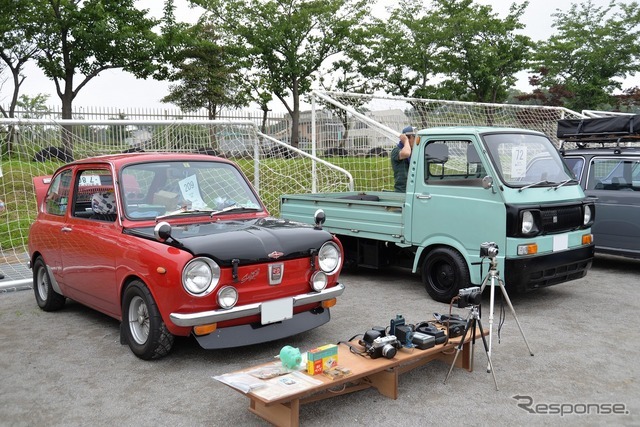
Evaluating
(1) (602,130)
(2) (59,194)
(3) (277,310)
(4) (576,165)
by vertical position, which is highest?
(1) (602,130)

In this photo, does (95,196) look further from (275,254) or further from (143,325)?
(275,254)

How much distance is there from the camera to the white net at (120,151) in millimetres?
8945

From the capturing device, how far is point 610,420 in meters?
3.70

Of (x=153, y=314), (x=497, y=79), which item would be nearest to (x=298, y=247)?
(x=153, y=314)

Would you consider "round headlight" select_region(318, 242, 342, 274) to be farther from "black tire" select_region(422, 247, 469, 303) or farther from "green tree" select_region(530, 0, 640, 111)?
"green tree" select_region(530, 0, 640, 111)

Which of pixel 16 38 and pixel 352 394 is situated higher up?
pixel 16 38

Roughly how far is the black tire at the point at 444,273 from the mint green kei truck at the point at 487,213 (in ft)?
0.04

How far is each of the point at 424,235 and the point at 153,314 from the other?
11.3 ft

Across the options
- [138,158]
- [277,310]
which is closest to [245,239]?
[277,310]

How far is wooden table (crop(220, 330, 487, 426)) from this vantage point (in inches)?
135

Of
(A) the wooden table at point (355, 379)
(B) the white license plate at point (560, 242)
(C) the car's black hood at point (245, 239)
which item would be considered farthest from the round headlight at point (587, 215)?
(C) the car's black hood at point (245, 239)

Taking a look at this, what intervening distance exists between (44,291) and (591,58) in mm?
28034

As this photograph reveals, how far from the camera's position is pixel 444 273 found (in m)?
6.63

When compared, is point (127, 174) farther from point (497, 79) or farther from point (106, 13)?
point (497, 79)
